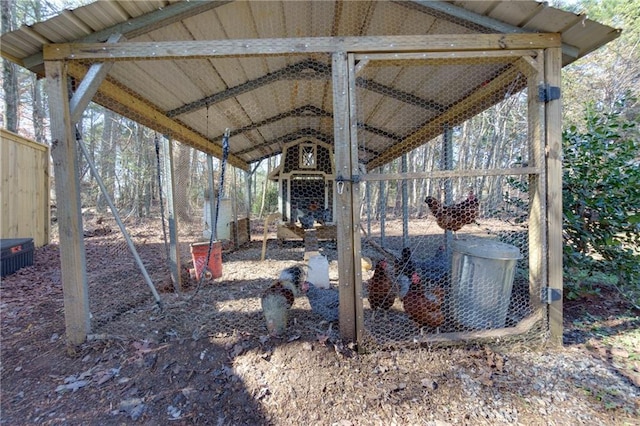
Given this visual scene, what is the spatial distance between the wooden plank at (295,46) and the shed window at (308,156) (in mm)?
3936

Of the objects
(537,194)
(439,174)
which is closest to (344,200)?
(439,174)

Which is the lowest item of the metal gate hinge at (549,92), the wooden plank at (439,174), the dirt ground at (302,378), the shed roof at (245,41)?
the dirt ground at (302,378)

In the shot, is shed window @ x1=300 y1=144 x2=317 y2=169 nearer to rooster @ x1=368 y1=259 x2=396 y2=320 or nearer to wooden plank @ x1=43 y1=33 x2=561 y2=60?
rooster @ x1=368 y1=259 x2=396 y2=320

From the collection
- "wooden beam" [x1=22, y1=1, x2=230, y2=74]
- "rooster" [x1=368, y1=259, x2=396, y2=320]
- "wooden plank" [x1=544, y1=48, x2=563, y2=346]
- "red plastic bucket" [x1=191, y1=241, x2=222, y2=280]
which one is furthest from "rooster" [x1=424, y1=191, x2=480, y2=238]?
"red plastic bucket" [x1=191, y1=241, x2=222, y2=280]

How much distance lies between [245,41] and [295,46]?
13.1 inches

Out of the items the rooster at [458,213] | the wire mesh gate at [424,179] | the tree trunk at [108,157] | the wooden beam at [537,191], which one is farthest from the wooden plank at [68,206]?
the tree trunk at [108,157]

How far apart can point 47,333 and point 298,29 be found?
309cm

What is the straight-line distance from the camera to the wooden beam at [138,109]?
2.18 metres

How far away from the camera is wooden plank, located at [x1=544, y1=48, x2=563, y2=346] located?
190 cm

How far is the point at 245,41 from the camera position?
6.15ft

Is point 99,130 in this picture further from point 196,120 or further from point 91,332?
point 91,332

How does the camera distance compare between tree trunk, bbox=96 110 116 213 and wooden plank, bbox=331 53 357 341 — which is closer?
wooden plank, bbox=331 53 357 341

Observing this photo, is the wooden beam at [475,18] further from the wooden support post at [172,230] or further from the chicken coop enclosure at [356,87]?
the wooden support post at [172,230]

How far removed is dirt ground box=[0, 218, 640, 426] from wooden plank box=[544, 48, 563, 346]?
25cm
